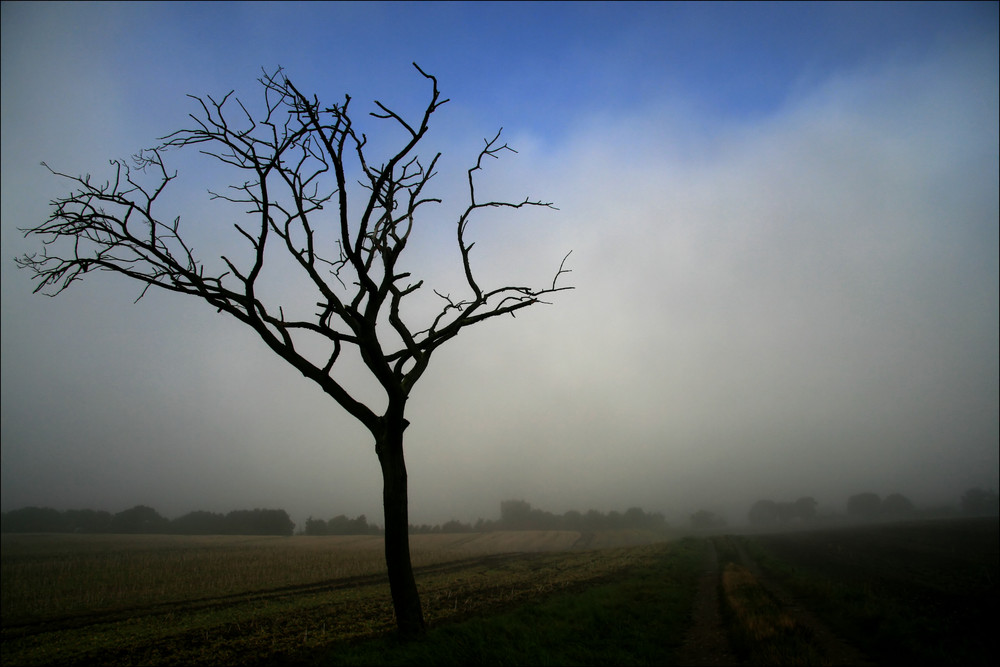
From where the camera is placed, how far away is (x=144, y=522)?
4584 inches

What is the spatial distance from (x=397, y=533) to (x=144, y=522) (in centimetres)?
15026

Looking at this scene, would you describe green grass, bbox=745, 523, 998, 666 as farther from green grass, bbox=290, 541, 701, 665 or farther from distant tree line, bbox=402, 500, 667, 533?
distant tree line, bbox=402, 500, 667, 533

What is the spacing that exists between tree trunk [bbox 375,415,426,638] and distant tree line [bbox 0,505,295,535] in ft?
418

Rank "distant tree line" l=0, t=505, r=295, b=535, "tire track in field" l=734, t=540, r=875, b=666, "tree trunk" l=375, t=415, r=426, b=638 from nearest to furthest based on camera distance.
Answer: "tree trunk" l=375, t=415, r=426, b=638
"tire track in field" l=734, t=540, r=875, b=666
"distant tree line" l=0, t=505, r=295, b=535

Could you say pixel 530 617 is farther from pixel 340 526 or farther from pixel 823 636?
pixel 340 526

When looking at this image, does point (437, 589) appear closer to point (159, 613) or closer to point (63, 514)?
point (159, 613)

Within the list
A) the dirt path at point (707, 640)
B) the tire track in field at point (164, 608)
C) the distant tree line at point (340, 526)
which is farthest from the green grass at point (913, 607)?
the distant tree line at point (340, 526)

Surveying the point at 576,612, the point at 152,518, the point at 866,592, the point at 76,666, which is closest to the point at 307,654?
the point at 76,666

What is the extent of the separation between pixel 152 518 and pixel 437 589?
135802mm

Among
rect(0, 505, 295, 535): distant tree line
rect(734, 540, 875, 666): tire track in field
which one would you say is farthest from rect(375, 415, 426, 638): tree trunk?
rect(0, 505, 295, 535): distant tree line

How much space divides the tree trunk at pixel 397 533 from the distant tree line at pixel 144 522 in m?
127

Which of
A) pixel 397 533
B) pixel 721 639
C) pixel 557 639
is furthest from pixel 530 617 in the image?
pixel 397 533

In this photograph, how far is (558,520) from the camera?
16412 centimetres

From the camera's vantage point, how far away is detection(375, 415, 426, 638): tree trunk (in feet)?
24.1
